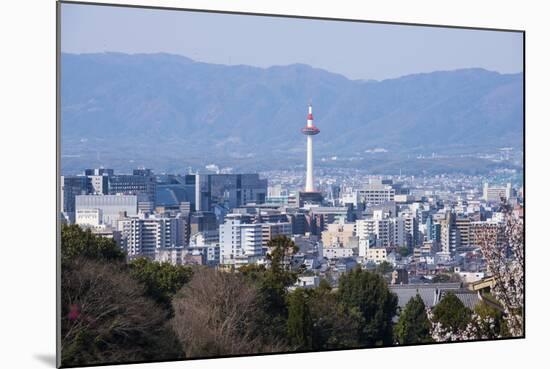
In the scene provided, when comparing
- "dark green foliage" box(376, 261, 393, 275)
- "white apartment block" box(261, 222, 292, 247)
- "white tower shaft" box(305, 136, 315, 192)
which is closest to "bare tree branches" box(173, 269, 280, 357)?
"white apartment block" box(261, 222, 292, 247)

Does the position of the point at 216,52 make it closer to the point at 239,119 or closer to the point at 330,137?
the point at 239,119

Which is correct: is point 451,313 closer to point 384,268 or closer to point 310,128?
point 384,268

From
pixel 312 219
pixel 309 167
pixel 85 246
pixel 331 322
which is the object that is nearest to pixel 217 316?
pixel 331 322

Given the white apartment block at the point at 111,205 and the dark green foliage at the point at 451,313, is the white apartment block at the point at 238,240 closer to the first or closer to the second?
the white apartment block at the point at 111,205

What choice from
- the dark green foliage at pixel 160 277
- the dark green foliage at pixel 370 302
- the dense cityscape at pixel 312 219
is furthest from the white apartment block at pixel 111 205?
the dark green foliage at pixel 370 302

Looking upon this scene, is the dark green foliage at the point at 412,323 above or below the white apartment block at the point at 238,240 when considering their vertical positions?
below

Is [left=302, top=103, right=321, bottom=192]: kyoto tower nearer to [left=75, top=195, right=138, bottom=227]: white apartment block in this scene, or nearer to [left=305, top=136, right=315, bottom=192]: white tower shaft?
[left=305, top=136, right=315, bottom=192]: white tower shaft
